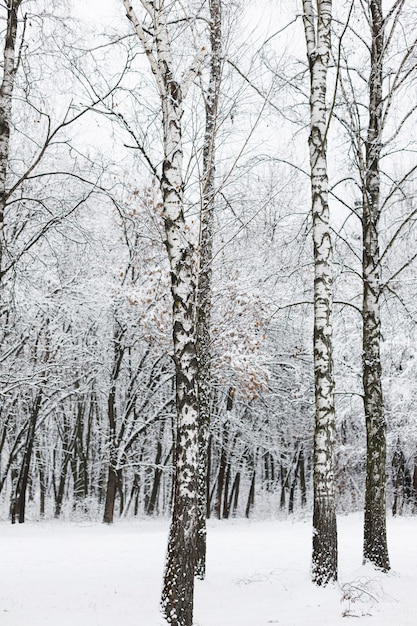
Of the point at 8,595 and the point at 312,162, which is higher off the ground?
the point at 312,162

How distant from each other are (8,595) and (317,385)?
4.93 metres

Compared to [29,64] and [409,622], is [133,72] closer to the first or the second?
[29,64]

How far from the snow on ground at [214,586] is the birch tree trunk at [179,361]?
530 mm

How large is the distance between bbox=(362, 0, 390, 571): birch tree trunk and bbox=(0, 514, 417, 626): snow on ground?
2.11 ft

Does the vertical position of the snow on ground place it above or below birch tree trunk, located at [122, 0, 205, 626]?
below

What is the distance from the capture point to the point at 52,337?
2098cm

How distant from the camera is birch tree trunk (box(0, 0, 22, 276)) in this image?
727cm

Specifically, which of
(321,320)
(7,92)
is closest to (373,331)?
(321,320)

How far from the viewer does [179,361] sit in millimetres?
5852

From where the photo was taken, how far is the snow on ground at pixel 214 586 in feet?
21.6

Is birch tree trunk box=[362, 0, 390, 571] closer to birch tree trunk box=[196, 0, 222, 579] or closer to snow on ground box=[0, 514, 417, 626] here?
snow on ground box=[0, 514, 417, 626]

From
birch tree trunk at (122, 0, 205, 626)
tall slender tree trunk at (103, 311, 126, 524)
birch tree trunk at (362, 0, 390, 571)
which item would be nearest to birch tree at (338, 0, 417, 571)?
birch tree trunk at (362, 0, 390, 571)

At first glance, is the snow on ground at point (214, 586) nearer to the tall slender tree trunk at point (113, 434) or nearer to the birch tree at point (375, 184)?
the birch tree at point (375, 184)

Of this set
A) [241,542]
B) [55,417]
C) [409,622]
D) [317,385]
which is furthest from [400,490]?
[409,622]
